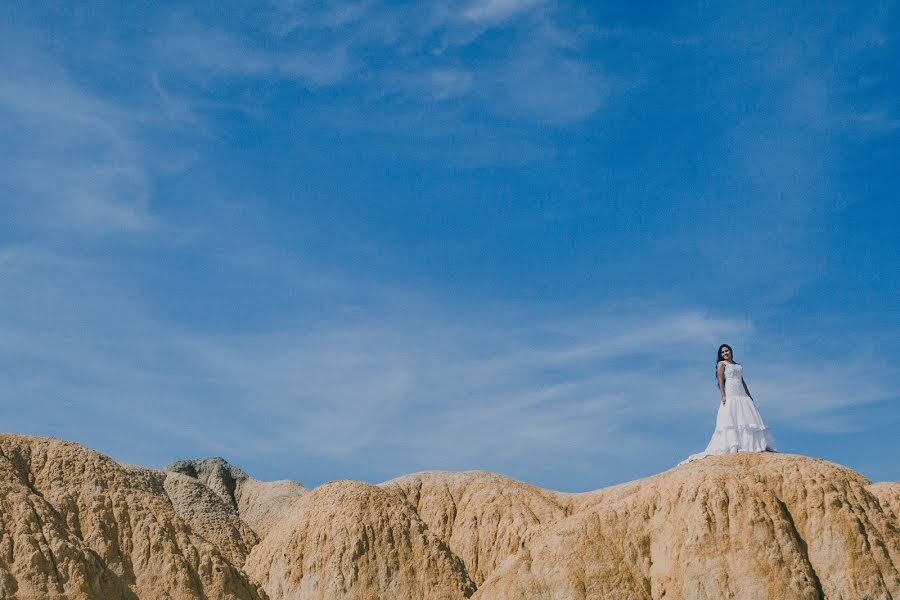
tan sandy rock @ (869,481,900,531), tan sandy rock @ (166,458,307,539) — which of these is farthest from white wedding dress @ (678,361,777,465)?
tan sandy rock @ (166,458,307,539)

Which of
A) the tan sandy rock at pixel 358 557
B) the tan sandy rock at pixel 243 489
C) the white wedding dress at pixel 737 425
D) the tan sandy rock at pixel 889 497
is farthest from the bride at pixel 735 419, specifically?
the tan sandy rock at pixel 243 489

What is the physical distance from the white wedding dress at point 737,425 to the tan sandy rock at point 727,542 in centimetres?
62

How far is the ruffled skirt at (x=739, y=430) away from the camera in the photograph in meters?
55.1

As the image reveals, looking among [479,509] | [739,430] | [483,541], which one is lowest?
[739,430]

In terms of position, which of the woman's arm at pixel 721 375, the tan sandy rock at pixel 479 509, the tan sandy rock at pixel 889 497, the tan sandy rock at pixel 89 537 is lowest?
the tan sandy rock at pixel 89 537

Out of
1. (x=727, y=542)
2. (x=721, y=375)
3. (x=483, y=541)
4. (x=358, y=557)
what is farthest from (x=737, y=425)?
(x=483, y=541)

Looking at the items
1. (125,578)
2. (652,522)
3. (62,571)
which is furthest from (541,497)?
(62,571)

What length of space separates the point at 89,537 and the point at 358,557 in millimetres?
22156

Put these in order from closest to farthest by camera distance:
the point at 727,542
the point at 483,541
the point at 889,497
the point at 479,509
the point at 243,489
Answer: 1. the point at 727,542
2. the point at 889,497
3. the point at 483,541
4. the point at 479,509
5. the point at 243,489

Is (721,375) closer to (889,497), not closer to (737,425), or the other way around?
(737,425)

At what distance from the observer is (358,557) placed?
63.8 m

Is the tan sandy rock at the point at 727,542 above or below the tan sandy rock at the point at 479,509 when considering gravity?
below

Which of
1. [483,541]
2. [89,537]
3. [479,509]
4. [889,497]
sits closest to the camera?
[89,537]

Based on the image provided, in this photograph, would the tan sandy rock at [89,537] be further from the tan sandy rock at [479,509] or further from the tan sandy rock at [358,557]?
the tan sandy rock at [479,509]
